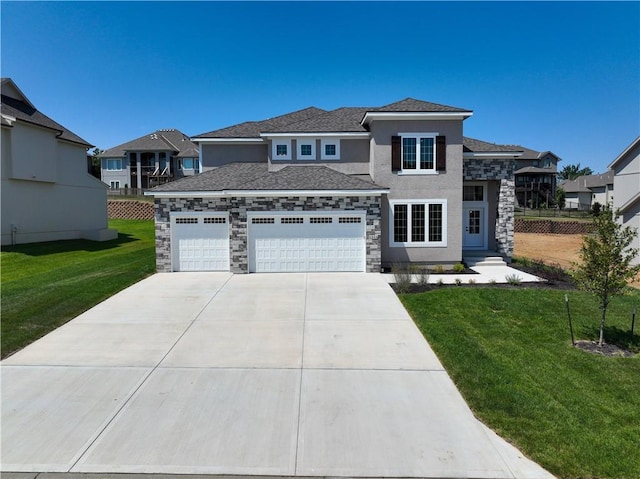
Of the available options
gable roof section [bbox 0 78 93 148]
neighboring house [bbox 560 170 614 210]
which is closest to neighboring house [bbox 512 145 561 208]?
neighboring house [bbox 560 170 614 210]

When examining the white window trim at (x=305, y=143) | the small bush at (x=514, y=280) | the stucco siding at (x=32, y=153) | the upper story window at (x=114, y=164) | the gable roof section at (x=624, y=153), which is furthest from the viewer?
the upper story window at (x=114, y=164)

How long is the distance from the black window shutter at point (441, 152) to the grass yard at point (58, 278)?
12887 mm

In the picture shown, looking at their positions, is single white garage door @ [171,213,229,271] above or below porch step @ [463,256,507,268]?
above

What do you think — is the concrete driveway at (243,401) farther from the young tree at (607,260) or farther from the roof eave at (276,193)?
the roof eave at (276,193)

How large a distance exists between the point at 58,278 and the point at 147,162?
38.3 metres

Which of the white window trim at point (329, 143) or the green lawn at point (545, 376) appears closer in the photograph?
the green lawn at point (545, 376)

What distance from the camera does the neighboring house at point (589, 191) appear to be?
54.0 meters

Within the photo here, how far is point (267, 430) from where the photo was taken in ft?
16.9

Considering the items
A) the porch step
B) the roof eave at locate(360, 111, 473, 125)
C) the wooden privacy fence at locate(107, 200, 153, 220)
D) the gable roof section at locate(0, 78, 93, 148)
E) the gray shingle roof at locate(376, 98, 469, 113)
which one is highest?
the gable roof section at locate(0, 78, 93, 148)

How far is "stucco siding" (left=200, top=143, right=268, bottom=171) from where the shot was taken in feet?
65.9

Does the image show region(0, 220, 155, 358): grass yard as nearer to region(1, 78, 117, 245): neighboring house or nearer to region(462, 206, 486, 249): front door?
region(1, 78, 117, 245): neighboring house

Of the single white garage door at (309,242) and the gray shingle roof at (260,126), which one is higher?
the gray shingle roof at (260,126)

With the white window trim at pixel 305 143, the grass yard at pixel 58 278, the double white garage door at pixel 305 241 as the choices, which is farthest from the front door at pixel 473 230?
the grass yard at pixel 58 278

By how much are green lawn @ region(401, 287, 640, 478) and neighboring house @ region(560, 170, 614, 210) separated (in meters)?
52.6
